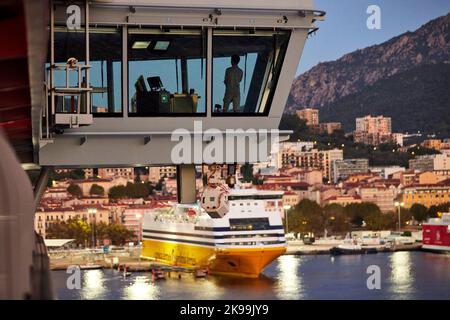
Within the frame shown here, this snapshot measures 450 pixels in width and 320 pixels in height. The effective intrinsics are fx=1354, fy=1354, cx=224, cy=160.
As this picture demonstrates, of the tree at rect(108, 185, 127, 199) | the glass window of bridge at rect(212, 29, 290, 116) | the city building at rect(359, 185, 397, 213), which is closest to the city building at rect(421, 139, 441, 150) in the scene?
the city building at rect(359, 185, 397, 213)

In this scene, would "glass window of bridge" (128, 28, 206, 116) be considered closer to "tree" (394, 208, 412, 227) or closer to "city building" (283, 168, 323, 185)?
"tree" (394, 208, 412, 227)

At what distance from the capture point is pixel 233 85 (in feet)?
44.8

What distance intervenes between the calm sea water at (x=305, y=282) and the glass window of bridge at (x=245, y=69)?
3460 centimetres

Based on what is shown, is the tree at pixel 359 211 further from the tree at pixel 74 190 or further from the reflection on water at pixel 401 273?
the tree at pixel 74 190

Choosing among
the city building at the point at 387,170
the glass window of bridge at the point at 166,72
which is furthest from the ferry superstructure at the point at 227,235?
the city building at the point at 387,170

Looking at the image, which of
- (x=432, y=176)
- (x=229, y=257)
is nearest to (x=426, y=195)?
(x=432, y=176)

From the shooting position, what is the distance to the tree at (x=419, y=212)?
4688 inches

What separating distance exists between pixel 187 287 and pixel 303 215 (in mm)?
54692

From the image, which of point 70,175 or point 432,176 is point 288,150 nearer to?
point 432,176

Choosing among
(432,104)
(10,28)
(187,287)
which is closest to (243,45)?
(10,28)

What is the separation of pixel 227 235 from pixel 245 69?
42891mm

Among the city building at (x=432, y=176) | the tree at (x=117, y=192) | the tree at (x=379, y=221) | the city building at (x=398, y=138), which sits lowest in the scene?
the tree at (x=379, y=221)

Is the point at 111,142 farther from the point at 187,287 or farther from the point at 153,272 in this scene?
the point at 153,272

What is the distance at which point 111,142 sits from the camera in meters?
12.5
